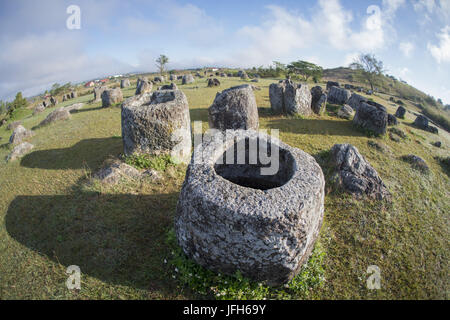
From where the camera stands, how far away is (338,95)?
16.4 metres

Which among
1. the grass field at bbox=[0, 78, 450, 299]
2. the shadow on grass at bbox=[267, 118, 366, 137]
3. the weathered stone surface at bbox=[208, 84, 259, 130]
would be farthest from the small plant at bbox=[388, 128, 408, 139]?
the weathered stone surface at bbox=[208, 84, 259, 130]

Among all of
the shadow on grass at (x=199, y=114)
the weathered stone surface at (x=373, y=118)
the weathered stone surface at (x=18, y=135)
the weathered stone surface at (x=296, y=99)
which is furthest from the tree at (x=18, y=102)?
the weathered stone surface at (x=373, y=118)

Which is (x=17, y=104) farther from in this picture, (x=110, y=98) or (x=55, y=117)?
(x=110, y=98)

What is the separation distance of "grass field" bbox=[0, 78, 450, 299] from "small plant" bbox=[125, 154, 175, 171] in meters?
0.26

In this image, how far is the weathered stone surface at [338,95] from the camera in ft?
52.5

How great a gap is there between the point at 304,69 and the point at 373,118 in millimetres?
31128

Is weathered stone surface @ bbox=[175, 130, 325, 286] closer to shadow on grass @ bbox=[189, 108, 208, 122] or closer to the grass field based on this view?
the grass field

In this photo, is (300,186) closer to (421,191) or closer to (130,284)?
(130,284)

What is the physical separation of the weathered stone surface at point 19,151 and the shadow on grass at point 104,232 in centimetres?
419

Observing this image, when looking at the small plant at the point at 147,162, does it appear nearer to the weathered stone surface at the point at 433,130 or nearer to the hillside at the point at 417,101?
the weathered stone surface at the point at 433,130

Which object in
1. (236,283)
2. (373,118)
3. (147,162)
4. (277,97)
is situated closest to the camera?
(236,283)

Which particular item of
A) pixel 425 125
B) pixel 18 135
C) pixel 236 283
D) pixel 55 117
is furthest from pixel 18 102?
pixel 425 125

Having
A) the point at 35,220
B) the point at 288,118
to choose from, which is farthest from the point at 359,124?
the point at 35,220

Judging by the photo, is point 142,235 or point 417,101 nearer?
point 142,235
